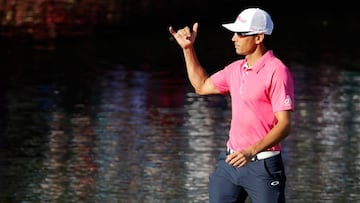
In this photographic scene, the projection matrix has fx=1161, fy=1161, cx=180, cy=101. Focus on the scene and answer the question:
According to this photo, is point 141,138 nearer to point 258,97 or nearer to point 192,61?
point 192,61

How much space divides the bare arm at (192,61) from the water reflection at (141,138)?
274cm

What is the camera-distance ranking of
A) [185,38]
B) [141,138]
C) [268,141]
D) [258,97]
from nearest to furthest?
[268,141]
[258,97]
[185,38]
[141,138]

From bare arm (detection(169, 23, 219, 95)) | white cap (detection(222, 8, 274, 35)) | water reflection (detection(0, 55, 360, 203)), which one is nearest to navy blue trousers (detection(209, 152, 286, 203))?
bare arm (detection(169, 23, 219, 95))

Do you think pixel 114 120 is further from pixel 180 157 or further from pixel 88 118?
pixel 180 157

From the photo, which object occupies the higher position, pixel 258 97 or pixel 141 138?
pixel 258 97

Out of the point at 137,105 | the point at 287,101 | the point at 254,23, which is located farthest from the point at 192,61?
the point at 137,105

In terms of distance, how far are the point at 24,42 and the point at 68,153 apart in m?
9.07

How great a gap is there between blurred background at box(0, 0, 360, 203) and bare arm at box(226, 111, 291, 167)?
3.33 m

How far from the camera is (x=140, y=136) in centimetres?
1264

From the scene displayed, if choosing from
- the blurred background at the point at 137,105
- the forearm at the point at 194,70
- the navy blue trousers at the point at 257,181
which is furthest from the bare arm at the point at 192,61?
the blurred background at the point at 137,105

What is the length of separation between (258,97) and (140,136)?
5.89m

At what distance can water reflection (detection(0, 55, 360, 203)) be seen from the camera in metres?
10.4

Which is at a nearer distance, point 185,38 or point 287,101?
point 287,101

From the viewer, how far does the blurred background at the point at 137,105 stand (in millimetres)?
10695
